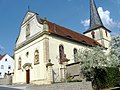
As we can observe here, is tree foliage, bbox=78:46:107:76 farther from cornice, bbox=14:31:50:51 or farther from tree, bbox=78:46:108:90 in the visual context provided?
cornice, bbox=14:31:50:51

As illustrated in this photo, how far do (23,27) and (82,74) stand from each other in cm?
1566

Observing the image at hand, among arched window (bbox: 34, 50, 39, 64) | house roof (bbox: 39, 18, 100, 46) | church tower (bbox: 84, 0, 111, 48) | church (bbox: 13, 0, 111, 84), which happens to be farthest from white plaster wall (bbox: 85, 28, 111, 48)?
arched window (bbox: 34, 50, 39, 64)

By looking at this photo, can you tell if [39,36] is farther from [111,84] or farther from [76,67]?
[111,84]

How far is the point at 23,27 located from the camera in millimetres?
30250

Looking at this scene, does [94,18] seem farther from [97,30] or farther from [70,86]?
[70,86]

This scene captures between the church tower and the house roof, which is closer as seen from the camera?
the house roof

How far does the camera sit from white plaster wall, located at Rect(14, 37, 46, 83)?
23.6m

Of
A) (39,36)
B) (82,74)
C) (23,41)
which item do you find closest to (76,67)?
(82,74)

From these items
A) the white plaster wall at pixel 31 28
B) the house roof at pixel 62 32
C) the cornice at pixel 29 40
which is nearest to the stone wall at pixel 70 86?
the cornice at pixel 29 40

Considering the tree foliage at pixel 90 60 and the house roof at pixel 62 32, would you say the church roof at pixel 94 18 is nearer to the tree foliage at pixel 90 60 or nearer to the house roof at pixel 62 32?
the house roof at pixel 62 32

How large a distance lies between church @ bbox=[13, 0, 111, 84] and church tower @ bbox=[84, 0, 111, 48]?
11.6 metres

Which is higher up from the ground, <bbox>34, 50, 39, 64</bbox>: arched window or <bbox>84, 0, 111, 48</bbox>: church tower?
<bbox>84, 0, 111, 48</bbox>: church tower

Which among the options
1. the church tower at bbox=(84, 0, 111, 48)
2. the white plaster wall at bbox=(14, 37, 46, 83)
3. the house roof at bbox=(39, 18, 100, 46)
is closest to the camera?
the white plaster wall at bbox=(14, 37, 46, 83)

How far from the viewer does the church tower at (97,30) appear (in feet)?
134
